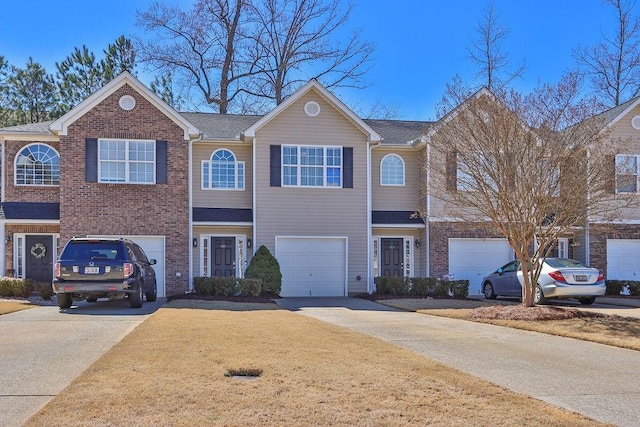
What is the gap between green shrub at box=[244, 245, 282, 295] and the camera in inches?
842

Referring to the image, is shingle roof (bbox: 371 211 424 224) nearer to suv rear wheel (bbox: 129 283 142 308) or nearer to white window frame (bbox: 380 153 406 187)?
white window frame (bbox: 380 153 406 187)

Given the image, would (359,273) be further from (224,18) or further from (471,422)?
(224,18)

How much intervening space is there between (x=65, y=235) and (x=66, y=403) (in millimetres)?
16208

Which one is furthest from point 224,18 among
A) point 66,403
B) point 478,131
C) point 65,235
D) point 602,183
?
point 66,403

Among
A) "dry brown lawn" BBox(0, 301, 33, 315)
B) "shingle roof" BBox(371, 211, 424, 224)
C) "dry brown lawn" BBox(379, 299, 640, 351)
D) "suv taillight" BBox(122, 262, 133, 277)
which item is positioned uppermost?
"shingle roof" BBox(371, 211, 424, 224)

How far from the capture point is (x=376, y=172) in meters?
24.3

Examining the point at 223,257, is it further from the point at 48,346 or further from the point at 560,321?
the point at 48,346

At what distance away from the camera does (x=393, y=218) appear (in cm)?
2370

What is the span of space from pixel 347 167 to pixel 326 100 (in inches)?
95.6

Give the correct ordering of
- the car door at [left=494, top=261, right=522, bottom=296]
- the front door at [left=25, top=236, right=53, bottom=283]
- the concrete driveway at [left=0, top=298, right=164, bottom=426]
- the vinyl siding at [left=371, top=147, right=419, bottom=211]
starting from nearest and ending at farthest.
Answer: the concrete driveway at [left=0, top=298, right=164, bottom=426] < the car door at [left=494, top=261, right=522, bottom=296] < the front door at [left=25, top=236, right=53, bottom=283] < the vinyl siding at [left=371, top=147, right=419, bottom=211]

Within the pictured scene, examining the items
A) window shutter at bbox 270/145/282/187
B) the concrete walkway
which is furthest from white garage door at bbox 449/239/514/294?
the concrete walkway

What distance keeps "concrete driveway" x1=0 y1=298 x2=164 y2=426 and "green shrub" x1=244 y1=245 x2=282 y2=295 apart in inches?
181

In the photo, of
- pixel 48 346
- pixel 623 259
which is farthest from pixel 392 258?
pixel 48 346

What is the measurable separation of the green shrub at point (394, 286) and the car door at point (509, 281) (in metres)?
2.92
